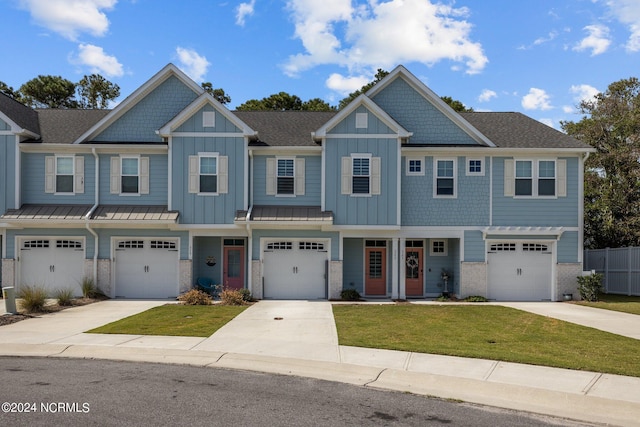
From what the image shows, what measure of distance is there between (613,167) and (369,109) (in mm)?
16635

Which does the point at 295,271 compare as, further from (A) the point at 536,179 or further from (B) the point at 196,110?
(A) the point at 536,179

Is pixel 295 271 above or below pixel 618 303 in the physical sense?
above

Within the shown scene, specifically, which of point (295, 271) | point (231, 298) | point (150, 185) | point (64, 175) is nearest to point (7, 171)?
point (64, 175)

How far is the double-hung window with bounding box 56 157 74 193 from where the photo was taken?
71.5 feet

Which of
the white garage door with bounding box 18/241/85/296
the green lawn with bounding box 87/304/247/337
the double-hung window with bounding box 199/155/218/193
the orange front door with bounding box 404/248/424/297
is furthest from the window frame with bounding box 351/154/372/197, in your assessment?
the white garage door with bounding box 18/241/85/296

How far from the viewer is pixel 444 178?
21.9 meters

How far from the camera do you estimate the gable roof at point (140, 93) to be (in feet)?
71.1

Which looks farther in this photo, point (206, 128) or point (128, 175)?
point (128, 175)

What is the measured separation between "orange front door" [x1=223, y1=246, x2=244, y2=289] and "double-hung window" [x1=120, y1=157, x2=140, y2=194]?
453 cm

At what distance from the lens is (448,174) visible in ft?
71.8

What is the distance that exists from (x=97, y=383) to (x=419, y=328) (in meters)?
8.42

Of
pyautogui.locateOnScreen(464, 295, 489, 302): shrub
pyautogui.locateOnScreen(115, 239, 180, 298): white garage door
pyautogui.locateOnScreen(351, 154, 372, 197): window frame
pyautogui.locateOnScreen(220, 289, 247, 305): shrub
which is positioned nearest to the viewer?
pyautogui.locateOnScreen(220, 289, 247, 305): shrub

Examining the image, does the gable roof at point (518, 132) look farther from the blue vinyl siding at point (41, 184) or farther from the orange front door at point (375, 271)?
the blue vinyl siding at point (41, 184)

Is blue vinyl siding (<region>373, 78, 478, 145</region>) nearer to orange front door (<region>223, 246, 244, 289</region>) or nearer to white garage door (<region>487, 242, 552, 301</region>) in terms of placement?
white garage door (<region>487, 242, 552, 301</region>)
